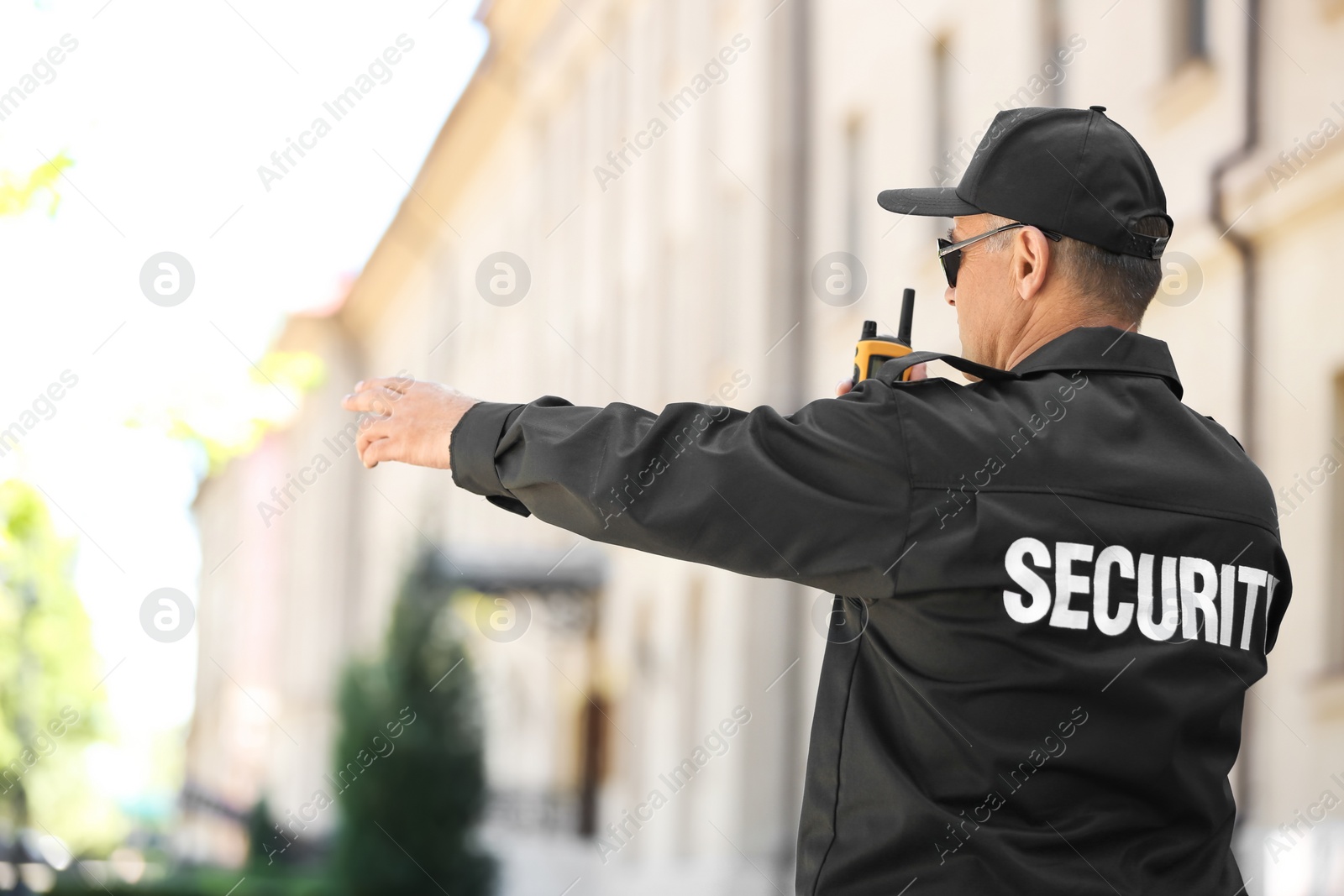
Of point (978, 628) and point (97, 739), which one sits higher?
point (978, 628)

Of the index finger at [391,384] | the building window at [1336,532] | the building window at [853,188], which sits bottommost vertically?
the index finger at [391,384]

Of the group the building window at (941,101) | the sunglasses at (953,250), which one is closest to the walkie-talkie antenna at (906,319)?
the sunglasses at (953,250)

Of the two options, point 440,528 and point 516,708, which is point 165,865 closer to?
point 516,708

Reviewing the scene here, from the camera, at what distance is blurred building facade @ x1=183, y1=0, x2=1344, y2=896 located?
774 centimetres

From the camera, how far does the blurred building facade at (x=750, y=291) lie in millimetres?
7742

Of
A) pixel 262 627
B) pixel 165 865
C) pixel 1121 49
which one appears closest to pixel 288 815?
pixel 165 865

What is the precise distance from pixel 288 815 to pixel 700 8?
80.2 ft

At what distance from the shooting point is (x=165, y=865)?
100 ft

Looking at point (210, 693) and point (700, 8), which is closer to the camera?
point (700, 8)

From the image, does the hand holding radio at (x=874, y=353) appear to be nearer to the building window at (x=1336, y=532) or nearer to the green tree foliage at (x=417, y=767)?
the building window at (x=1336, y=532)

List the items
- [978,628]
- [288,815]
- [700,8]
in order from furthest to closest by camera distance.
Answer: [288,815]
[700,8]
[978,628]

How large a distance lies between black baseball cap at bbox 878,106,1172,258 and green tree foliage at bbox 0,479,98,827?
17.9 metres

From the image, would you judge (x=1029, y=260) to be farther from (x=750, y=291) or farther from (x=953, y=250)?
(x=750, y=291)

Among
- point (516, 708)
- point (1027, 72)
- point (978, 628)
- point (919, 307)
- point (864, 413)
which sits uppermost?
point (1027, 72)
